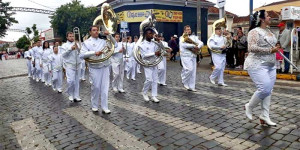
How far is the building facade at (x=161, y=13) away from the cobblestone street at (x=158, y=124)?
17631mm

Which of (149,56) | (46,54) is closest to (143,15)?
(46,54)

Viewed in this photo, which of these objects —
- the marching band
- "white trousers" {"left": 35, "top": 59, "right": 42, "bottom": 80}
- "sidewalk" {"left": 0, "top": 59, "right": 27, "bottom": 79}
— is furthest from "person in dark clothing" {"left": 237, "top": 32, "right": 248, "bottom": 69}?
"sidewalk" {"left": 0, "top": 59, "right": 27, "bottom": 79}

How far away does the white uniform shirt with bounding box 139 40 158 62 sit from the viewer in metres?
6.87

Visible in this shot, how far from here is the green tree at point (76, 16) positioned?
104 ft

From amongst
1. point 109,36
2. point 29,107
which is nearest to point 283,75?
point 109,36

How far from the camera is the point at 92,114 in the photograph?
602 centimetres

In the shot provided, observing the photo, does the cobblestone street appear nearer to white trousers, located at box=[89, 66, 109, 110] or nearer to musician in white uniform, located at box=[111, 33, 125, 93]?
white trousers, located at box=[89, 66, 109, 110]

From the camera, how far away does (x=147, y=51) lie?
693 centimetres

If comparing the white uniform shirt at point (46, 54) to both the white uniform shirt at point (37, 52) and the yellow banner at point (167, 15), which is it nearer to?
the white uniform shirt at point (37, 52)

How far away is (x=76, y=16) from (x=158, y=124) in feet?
96.0

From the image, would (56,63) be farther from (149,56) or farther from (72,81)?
(149,56)

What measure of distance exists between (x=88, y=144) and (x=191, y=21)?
24820mm

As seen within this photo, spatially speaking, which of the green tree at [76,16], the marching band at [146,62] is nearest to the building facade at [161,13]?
the green tree at [76,16]

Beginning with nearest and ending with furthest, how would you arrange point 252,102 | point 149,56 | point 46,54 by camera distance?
point 252,102 → point 149,56 → point 46,54
